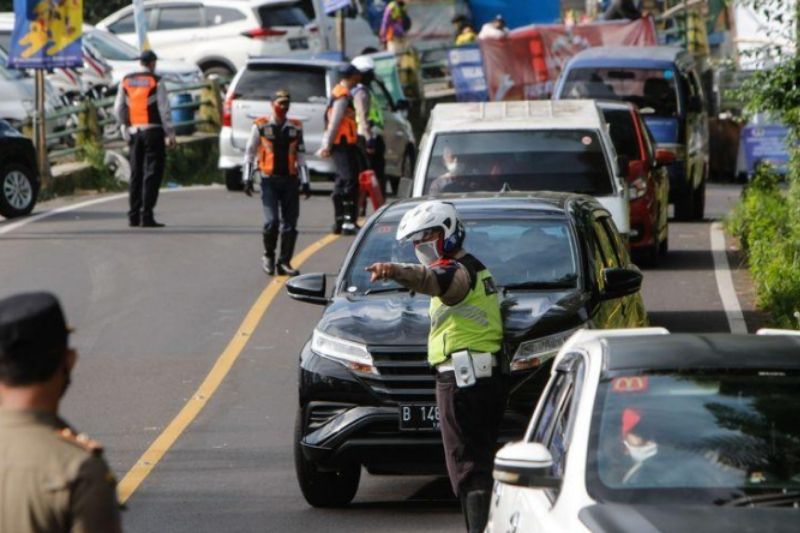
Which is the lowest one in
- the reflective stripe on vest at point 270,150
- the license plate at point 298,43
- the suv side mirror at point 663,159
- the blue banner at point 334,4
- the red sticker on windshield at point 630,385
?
the suv side mirror at point 663,159

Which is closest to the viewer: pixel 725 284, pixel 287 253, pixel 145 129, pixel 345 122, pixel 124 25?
pixel 287 253

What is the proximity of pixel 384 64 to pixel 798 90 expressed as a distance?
1896 cm

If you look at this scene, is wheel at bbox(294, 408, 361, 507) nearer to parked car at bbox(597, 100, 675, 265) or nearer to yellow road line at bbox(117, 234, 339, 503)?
yellow road line at bbox(117, 234, 339, 503)

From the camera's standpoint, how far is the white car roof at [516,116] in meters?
16.9

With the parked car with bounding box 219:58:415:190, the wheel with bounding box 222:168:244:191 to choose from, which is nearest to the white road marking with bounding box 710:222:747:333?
the parked car with bounding box 219:58:415:190

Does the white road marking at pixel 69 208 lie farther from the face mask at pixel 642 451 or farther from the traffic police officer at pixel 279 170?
the face mask at pixel 642 451

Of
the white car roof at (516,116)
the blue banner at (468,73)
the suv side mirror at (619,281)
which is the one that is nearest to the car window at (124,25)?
the blue banner at (468,73)

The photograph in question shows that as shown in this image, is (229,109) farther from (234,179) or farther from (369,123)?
(369,123)

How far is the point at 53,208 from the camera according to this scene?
80.6 feet

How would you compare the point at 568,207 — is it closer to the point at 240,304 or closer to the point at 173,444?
the point at 173,444

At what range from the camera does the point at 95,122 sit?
29188 millimetres

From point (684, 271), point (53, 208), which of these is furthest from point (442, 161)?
point (53, 208)

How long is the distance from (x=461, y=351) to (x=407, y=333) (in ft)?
4.55

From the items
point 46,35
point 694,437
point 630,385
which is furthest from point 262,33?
point 694,437
